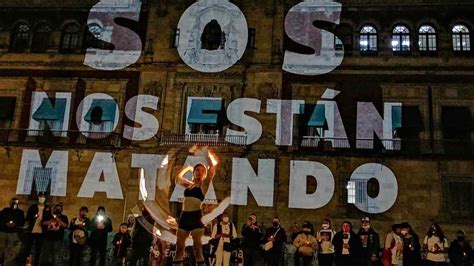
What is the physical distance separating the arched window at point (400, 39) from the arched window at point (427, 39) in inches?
20.9

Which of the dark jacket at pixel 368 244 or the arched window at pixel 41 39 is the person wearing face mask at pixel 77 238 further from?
the arched window at pixel 41 39

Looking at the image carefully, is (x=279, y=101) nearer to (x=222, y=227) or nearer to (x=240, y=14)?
(x=240, y=14)

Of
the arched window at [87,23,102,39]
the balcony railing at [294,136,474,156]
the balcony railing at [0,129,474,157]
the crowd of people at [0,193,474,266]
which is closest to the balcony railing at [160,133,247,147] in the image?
the balcony railing at [0,129,474,157]

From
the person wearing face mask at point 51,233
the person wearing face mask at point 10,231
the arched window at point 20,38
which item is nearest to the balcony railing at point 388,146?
the person wearing face mask at point 51,233

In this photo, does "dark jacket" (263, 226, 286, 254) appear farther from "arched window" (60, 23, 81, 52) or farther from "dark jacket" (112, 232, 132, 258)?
"arched window" (60, 23, 81, 52)

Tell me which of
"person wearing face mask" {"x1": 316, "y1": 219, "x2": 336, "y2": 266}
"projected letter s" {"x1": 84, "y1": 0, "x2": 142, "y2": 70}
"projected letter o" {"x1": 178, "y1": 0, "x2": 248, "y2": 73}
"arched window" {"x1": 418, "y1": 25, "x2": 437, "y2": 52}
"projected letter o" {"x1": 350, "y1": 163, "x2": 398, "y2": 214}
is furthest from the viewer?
"projected letter s" {"x1": 84, "y1": 0, "x2": 142, "y2": 70}

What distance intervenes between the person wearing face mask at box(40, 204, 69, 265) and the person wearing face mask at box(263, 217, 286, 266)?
5612mm

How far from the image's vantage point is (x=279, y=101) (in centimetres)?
2353

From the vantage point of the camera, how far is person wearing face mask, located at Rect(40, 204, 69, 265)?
14.2 metres

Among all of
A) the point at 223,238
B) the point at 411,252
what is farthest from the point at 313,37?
the point at 223,238

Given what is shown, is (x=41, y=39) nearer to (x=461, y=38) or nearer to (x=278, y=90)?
(x=278, y=90)

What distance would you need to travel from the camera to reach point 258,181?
22.6 metres

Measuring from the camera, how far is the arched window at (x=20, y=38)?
85.6ft

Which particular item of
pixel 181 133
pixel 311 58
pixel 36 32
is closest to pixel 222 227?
pixel 181 133
